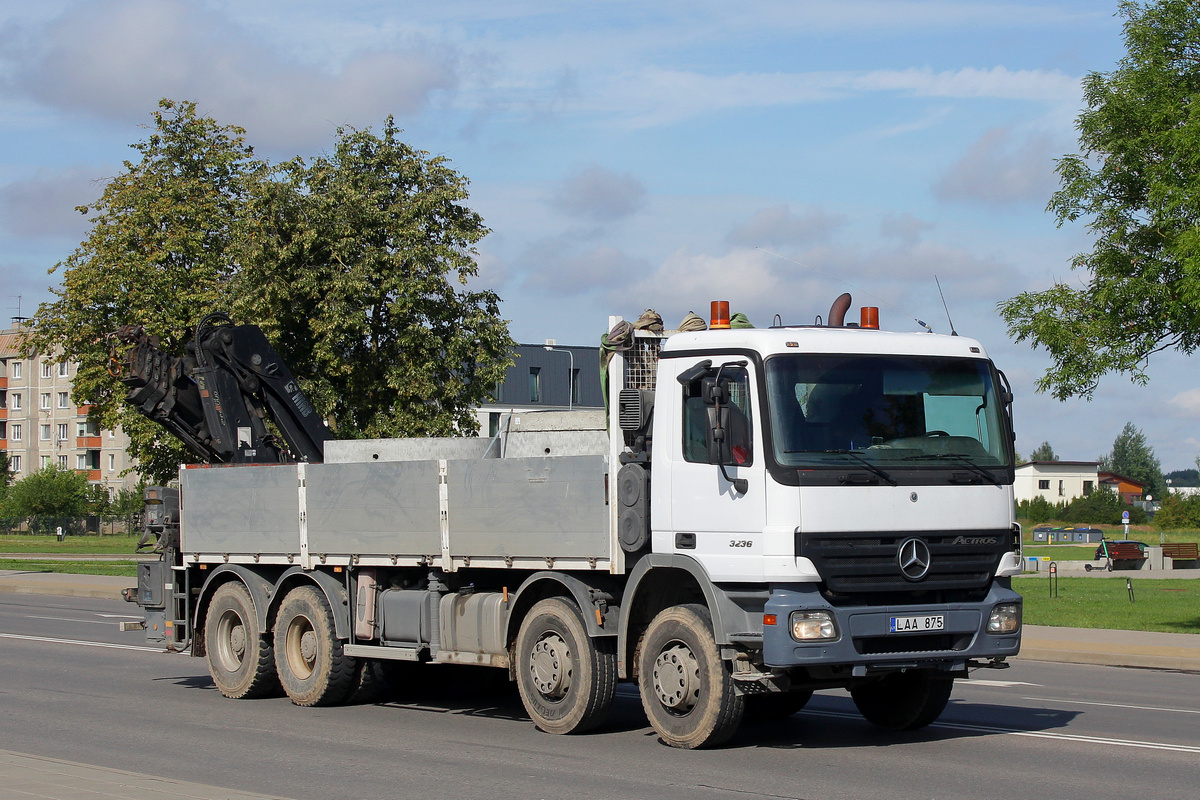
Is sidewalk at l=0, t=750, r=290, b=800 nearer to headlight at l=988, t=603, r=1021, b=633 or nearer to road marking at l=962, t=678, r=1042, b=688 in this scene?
headlight at l=988, t=603, r=1021, b=633

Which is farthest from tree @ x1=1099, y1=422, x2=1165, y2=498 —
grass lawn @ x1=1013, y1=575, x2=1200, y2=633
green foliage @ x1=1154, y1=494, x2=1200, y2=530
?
grass lawn @ x1=1013, y1=575, x2=1200, y2=633

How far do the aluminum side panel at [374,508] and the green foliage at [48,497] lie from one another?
301 feet

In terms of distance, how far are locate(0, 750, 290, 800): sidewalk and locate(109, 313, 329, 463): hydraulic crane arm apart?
6.21m

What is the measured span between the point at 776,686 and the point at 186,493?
751cm

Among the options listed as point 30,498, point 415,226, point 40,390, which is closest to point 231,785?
point 415,226

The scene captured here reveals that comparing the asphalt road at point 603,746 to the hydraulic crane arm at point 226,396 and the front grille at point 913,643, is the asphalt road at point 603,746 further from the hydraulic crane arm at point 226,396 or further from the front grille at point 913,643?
the hydraulic crane arm at point 226,396

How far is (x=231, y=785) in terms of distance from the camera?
8578 millimetres

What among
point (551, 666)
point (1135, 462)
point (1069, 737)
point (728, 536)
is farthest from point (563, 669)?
point (1135, 462)

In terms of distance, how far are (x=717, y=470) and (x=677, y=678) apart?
1.48 metres

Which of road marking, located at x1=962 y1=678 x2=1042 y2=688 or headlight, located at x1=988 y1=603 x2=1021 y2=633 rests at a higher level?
headlight, located at x1=988 y1=603 x2=1021 y2=633

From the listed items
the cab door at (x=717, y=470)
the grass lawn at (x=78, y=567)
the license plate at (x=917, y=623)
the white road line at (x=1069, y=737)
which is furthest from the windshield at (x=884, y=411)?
the grass lawn at (x=78, y=567)

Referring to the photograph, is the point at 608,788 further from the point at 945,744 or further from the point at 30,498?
the point at 30,498

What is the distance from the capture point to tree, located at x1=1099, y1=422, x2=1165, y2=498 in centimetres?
17450

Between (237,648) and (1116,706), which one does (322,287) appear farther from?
(1116,706)
